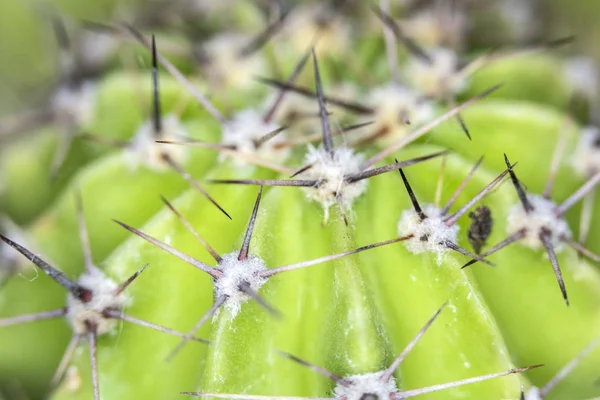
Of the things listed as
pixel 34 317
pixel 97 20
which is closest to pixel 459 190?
pixel 34 317

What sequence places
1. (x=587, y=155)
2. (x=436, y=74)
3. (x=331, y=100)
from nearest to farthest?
(x=331, y=100), (x=587, y=155), (x=436, y=74)

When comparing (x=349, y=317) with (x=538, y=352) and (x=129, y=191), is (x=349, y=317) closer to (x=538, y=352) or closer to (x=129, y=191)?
(x=538, y=352)

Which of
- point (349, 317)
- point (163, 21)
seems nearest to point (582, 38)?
point (163, 21)

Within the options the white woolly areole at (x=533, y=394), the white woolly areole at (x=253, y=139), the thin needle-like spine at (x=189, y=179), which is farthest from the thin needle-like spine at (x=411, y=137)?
the white woolly areole at (x=533, y=394)

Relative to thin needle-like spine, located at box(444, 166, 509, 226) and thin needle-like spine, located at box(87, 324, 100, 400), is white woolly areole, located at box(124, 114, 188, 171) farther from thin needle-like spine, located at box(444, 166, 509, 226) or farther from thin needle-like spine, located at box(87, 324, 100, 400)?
thin needle-like spine, located at box(444, 166, 509, 226)

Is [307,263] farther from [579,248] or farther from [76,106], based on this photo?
[76,106]

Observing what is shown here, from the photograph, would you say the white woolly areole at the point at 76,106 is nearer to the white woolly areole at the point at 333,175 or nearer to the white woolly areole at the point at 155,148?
the white woolly areole at the point at 155,148

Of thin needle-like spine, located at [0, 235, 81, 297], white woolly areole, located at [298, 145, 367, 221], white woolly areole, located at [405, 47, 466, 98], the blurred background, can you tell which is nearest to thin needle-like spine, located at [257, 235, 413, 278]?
white woolly areole, located at [298, 145, 367, 221]

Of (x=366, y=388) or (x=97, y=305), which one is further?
(x=97, y=305)
